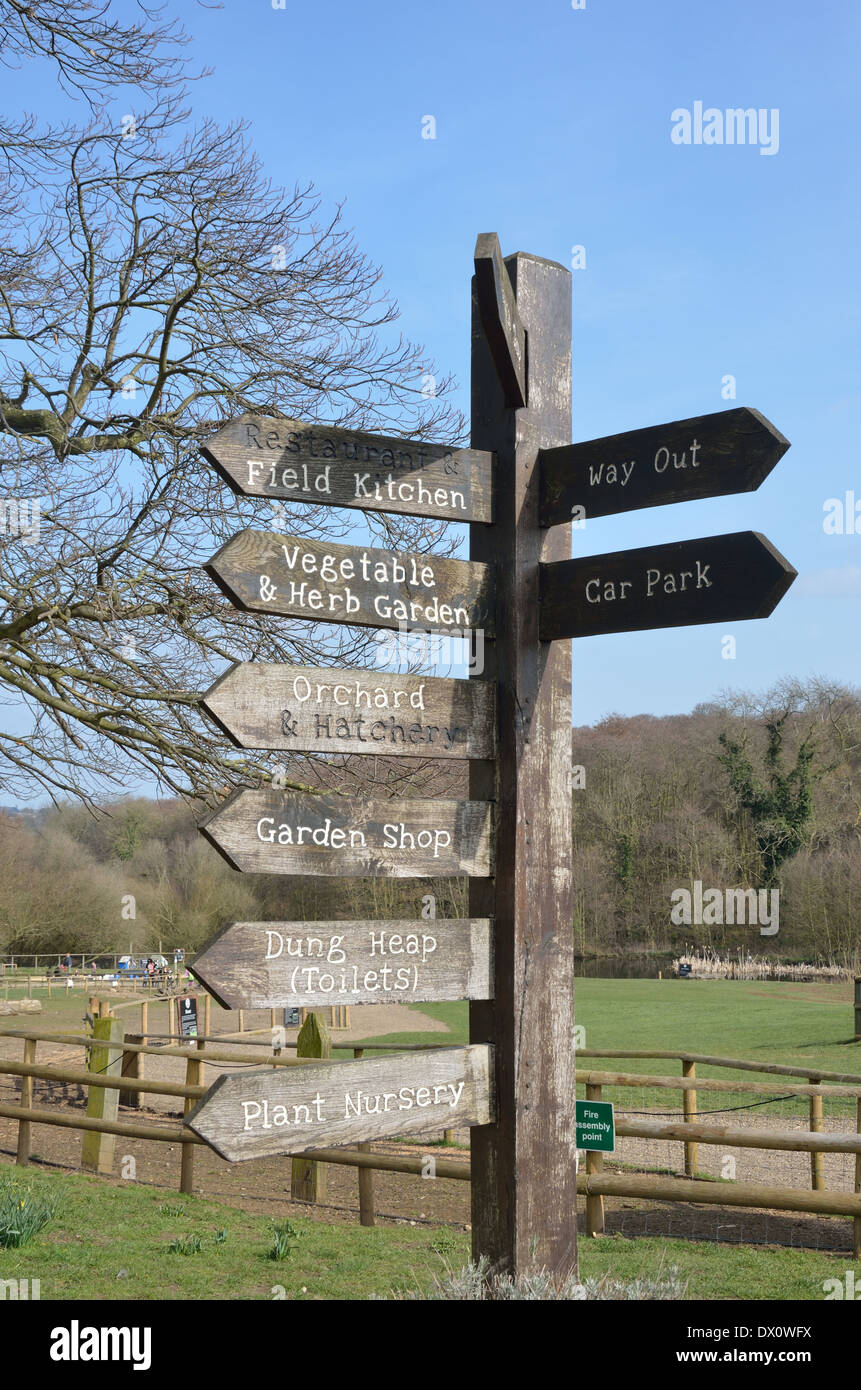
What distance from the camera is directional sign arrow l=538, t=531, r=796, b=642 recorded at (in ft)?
12.2

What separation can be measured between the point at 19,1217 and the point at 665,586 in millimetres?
4944

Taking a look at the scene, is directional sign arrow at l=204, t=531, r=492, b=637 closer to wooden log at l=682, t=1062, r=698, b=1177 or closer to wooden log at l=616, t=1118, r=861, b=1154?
wooden log at l=616, t=1118, r=861, b=1154

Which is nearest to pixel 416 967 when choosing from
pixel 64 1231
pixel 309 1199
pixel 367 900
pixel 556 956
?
pixel 556 956

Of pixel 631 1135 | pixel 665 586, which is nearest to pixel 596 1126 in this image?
pixel 631 1135

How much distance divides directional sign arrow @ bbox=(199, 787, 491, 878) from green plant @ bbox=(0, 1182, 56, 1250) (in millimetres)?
3863

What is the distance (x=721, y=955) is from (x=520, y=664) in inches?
1699

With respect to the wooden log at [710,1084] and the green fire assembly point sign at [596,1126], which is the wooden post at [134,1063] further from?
the green fire assembly point sign at [596,1126]

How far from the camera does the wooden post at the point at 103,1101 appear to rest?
402 inches

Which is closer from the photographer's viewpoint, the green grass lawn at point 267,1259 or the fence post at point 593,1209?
the green grass lawn at point 267,1259

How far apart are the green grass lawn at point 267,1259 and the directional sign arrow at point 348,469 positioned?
3482mm

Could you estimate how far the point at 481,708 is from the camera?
4.11 metres

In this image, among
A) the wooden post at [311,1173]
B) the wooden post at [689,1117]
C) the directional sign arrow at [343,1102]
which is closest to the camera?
the directional sign arrow at [343,1102]

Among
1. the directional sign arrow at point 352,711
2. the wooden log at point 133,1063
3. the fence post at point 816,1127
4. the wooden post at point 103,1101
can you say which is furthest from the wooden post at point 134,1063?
the directional sign arrow at point 352,711
